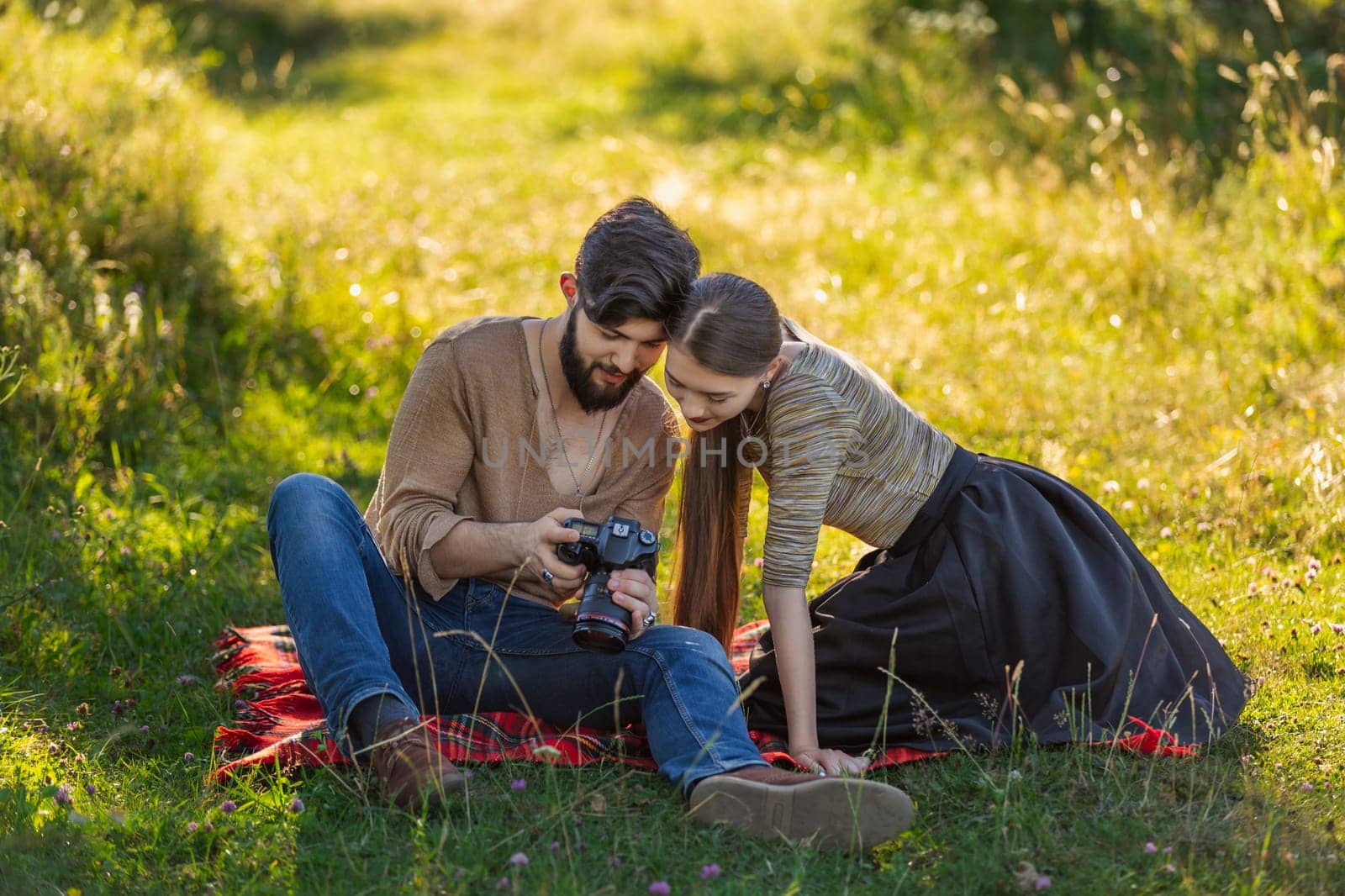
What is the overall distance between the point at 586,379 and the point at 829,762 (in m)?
0.98

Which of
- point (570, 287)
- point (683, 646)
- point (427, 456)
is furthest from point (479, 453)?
point (683, 646)

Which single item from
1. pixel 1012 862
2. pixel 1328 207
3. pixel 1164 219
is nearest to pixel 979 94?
pixel 1164 219

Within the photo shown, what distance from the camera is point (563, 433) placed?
3082mm

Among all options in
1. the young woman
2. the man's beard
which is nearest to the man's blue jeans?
the young woman

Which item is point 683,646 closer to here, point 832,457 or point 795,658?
point 795,658

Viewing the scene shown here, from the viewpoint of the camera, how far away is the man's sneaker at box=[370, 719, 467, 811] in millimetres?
2557

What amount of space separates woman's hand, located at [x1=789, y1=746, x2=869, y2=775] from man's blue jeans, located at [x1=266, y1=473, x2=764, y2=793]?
203 mm

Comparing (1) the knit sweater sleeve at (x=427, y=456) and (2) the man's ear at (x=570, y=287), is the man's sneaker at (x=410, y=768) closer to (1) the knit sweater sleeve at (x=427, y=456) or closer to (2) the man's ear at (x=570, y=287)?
(1) the knit sweater sleeve at (x=427, y=456)

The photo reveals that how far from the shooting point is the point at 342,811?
8.72 feet

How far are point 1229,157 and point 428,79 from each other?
8.56 m

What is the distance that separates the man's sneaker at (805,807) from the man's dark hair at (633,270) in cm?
96

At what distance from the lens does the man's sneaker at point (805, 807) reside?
A: 2439 millimetres

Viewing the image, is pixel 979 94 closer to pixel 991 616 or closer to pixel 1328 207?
pixel 1328 207

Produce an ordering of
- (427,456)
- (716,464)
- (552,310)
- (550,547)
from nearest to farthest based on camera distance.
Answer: (550,547), (427,456), (716,464), (552,310)
